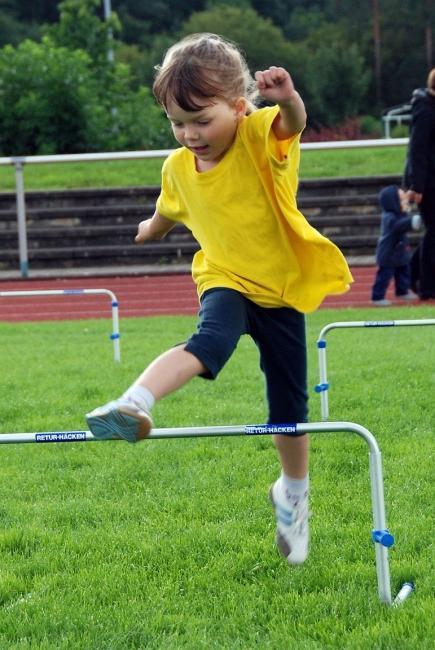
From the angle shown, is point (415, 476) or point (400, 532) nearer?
point (400, 532)

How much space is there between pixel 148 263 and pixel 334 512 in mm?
16049

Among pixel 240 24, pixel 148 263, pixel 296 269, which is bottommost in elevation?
pixel 148 263

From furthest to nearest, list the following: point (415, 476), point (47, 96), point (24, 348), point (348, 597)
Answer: point (47, 96), point (24, 348), point (415, 476), point (348, 597)

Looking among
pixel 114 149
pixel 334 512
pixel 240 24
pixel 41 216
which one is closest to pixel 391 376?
pixel 334 512

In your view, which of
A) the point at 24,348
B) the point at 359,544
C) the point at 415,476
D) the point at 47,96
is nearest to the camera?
the point at 359,544

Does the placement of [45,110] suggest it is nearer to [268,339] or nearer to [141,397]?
[268,339]

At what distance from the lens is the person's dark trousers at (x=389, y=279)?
15.2 m

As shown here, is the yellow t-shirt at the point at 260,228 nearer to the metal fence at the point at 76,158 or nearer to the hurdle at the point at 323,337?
the hurdle at the point at 323,337

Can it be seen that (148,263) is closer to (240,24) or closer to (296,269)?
(296,269)

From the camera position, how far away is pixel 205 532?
522 centimetres

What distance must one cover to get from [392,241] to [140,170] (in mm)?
11005

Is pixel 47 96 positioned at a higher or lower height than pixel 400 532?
higher

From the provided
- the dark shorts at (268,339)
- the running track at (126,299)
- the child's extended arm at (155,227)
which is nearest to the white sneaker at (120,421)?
the dark shorts at (268,339)

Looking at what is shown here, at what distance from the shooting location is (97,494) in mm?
6105
